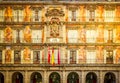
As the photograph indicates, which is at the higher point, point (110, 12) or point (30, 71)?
point (110, 12)

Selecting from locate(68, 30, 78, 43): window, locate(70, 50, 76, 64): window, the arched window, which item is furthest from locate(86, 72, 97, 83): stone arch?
locate(68, 30, 78, 43): window

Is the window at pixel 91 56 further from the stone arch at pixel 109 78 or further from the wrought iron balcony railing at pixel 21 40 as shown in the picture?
the wrought iron balcony railing at pixel 21 40

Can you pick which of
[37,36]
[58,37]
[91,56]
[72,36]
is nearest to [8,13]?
[37,36]

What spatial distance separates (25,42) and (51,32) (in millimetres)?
4059

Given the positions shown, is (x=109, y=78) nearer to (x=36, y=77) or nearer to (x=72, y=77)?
(x=72, y=77)

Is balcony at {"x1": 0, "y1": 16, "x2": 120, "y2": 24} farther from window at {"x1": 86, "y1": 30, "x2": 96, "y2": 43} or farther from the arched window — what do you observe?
the arched window

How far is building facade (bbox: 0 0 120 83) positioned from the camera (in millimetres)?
86875

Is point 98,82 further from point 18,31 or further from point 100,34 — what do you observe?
point 18,31

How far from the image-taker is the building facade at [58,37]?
8688 cm

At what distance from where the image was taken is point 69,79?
289ft

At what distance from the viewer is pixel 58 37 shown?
87.2 metres

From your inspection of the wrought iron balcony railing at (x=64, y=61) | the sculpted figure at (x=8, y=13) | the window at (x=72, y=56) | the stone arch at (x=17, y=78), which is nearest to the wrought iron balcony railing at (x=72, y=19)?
the sculpted figure at (x=8, y=13)

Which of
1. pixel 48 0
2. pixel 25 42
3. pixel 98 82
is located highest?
pixel 48 0

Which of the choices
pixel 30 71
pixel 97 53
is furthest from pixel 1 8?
pixel 97 53
